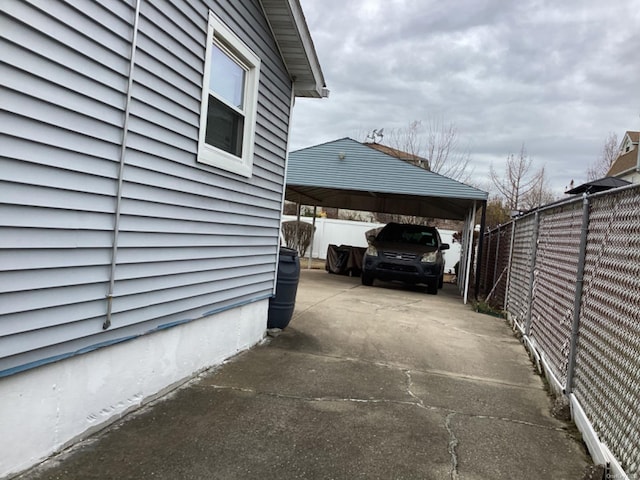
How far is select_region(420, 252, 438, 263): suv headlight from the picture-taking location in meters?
12.7

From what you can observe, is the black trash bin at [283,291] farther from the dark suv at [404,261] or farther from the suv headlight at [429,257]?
the suv headlight at [429,257]

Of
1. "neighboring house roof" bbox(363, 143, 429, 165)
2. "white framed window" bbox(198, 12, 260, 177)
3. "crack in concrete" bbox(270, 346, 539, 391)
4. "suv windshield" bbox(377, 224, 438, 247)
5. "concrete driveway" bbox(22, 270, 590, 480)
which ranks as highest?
"neighboring house roof" bbox(363, 143, 429, 165)

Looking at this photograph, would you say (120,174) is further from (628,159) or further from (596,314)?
(628,159)

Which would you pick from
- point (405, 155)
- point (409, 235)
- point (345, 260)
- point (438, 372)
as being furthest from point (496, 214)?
point (438, 372)

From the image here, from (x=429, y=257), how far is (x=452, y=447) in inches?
372

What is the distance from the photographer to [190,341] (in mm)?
4602

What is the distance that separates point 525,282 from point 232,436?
5771 millimetres

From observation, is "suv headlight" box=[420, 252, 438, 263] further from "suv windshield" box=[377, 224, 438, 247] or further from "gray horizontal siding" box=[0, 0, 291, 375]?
"gray horizontal siding" box=[0, 0, 291, 375]

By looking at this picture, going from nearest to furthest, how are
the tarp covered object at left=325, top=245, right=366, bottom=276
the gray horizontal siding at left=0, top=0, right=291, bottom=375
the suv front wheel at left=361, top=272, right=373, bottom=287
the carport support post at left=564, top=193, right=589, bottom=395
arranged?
the gray horizontal siding at left=0, top=0, right=291, bottom=375, the carport support post at left=564, top=193, right=589, bottom=395, the suv front wheel at left=361, top=272, right=373, bottom=287, the tarp covered object at left=325, top=245, right=366, bottom=276

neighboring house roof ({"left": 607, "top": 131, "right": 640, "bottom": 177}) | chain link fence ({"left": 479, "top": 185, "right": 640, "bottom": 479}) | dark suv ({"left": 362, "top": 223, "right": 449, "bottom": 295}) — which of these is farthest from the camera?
neighboring house roof ({"left": 607, "top": 131, "right": 640, "bottom": 177})

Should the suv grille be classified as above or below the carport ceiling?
below

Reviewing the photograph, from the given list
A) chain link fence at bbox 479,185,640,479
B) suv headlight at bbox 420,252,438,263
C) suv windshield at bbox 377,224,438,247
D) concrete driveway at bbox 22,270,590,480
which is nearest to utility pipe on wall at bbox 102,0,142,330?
concrete driveway at bbox 22,270,590,480

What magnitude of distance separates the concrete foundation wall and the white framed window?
1618 mm

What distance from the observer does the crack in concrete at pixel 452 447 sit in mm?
3207
